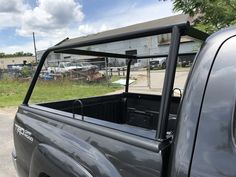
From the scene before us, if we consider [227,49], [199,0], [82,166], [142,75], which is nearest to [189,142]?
[227,49]

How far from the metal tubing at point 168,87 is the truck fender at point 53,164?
1.92ft

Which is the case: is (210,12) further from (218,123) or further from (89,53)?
(218,123)

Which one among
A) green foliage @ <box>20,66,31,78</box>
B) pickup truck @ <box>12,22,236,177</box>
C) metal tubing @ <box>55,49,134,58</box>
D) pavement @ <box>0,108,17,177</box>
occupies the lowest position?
pavement @ <box>0,108,17,177</box>

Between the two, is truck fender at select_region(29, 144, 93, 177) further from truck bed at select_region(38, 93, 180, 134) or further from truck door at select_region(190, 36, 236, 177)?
truck bed at select_region(38, 93, 180, 134)

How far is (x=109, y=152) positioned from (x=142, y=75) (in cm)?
1748

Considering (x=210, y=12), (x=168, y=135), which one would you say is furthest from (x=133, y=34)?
(x=210, y=12)

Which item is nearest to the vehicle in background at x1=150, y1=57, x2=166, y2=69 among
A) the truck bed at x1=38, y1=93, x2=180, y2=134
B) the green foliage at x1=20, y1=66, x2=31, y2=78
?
the truck bed at x1=38, y1=93, x2=180, y2=134

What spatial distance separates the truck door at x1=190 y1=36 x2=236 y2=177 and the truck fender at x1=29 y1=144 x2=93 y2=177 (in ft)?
2.72

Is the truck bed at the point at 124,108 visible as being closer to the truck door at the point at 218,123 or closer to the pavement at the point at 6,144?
the pavement at the point at 6,144

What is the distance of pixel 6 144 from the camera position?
21.8ft

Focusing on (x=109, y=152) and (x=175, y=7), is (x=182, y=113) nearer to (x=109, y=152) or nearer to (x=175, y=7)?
(x=109, y=152)

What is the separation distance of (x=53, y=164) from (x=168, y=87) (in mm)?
1098

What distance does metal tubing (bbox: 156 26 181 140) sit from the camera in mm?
1750

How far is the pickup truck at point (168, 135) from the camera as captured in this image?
1448 millimetres
